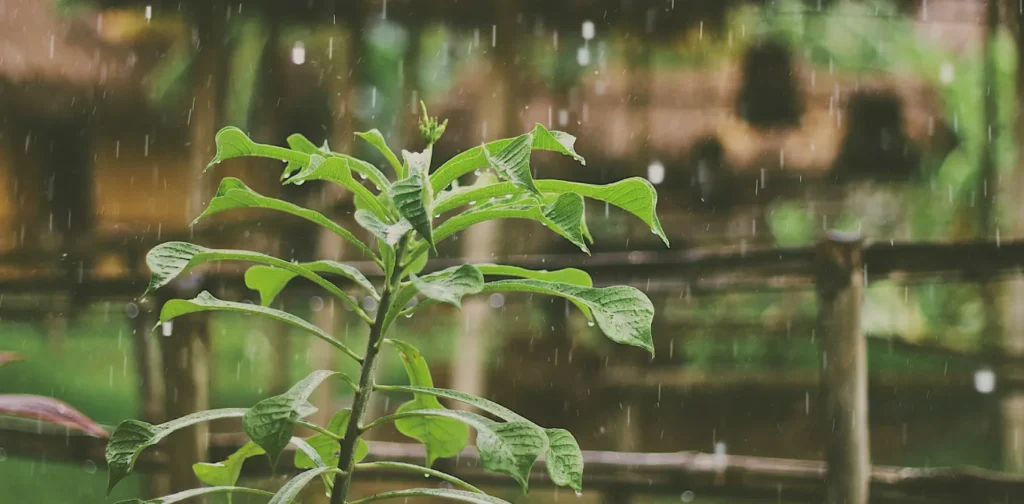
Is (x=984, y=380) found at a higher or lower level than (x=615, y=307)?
lower

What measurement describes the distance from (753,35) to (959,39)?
4.66ft

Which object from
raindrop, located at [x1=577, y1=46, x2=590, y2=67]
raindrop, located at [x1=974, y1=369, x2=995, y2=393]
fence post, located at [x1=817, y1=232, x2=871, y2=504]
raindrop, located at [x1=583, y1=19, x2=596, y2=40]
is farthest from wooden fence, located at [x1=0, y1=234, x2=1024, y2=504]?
raindrop, located at [x1=577, y1=46, x2=590, y2=67]

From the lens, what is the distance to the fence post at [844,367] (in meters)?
1.22

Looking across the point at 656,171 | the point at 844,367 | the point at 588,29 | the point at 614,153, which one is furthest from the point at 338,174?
the point at 656,171

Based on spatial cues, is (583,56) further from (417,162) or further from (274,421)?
(274,421)

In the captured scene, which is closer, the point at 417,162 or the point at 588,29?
the point at 417,162

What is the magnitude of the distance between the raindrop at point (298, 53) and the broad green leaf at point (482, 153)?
4087 mm

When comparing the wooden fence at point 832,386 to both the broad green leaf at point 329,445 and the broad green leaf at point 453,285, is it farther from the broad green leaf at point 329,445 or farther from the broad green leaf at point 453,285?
the broad green leaf at point 453,285

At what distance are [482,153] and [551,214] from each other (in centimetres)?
6

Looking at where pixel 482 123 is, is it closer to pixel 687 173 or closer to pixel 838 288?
pixel 687 173

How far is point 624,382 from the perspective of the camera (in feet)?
15.9

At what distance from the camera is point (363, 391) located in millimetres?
568

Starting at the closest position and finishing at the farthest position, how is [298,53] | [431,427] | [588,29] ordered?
[431,427], [588,29], [298,53]

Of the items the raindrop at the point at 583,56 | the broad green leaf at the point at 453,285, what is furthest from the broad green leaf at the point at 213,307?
the raindrop at the point at 583,56
